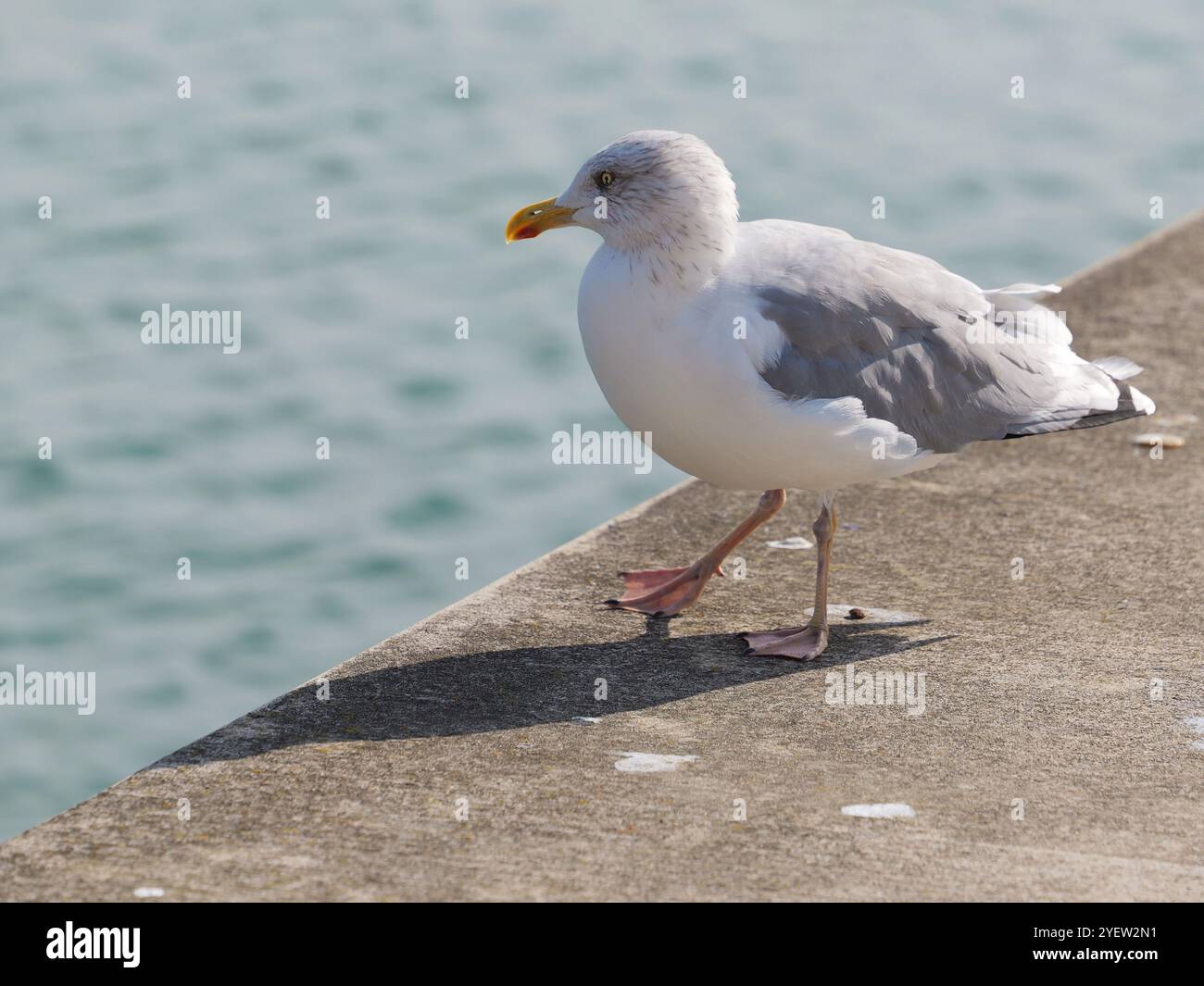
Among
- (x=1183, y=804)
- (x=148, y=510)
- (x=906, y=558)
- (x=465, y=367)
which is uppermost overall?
(x=465, y=367)

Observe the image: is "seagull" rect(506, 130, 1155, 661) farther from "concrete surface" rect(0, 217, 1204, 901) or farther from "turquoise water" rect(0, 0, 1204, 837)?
"turquoise water" rect(0, 0, 1204, 837)

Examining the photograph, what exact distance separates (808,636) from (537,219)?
150cm

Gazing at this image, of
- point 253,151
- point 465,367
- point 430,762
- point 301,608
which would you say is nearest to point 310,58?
point 253,151

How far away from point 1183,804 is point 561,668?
1685 millimetres

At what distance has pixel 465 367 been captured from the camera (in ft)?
41.3

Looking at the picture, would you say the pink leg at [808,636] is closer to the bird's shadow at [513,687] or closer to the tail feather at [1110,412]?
the bird's shadow at [513,687]

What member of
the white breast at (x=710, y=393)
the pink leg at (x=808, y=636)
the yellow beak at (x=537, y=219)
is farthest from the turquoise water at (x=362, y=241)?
the yellow beak at (x=537, y=219)

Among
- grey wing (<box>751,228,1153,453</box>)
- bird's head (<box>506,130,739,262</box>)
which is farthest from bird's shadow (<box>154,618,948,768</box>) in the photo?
bird's head (<box>506,130,739,262</box>)

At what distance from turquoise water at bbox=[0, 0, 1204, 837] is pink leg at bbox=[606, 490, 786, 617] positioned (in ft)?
1.09

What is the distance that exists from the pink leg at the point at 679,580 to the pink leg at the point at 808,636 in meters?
0.29

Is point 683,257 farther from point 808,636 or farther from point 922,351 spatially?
point 808,636

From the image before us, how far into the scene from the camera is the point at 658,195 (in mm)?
4922

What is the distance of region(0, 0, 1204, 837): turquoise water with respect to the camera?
1005 centimetres
